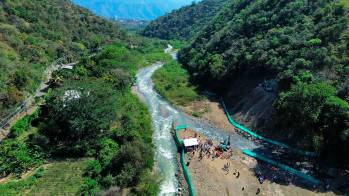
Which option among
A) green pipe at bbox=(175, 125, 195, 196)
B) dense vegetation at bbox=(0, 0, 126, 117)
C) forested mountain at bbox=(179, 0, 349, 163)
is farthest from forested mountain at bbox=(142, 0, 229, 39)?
green pipe at bbox=(175, 125, 195, 196)

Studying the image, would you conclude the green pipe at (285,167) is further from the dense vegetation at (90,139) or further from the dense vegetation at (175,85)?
the dense vegetation at (175,85)

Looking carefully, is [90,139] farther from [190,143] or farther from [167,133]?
[190,143]

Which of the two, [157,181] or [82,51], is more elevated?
[82,51]

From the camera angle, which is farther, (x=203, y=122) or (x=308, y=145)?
(x=203, y=122)

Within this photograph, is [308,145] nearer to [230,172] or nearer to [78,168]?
[230,172]

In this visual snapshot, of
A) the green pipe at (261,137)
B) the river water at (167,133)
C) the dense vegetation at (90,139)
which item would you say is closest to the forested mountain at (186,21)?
the river water at (167,133)

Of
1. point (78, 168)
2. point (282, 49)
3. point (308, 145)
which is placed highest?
point (78, 168)

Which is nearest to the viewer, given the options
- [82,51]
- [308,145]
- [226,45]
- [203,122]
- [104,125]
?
[308,145]

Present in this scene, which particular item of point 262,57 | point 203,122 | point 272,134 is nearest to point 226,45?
point 262,57

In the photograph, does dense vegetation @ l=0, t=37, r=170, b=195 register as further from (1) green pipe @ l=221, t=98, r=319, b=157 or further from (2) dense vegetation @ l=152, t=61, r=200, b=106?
(1) green pipe @ l=221, t=98, r=319, b=157
